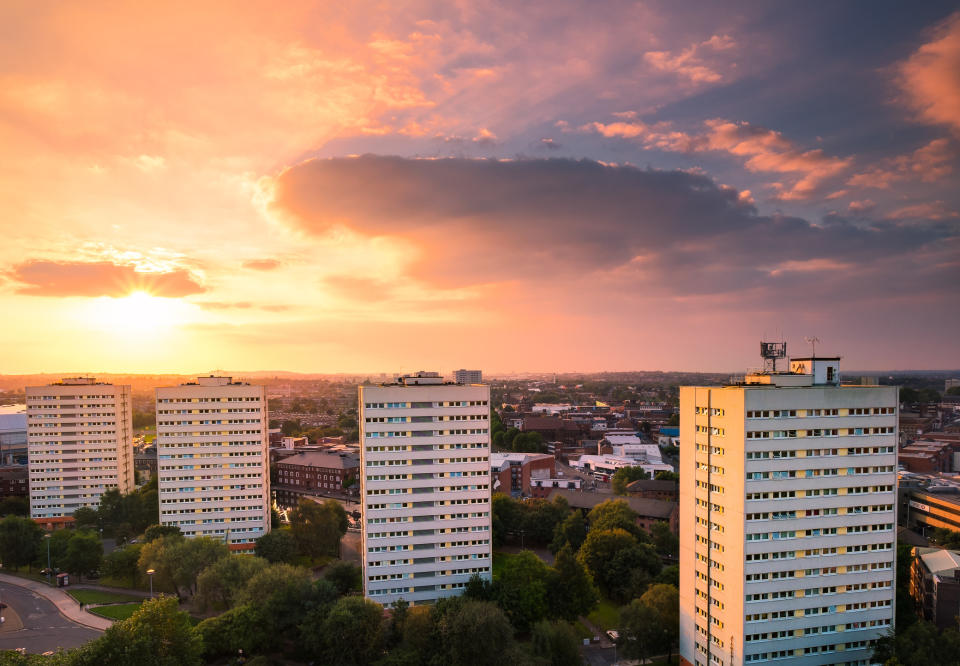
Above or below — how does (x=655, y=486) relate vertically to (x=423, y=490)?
below

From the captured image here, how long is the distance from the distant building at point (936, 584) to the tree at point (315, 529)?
80.8 m

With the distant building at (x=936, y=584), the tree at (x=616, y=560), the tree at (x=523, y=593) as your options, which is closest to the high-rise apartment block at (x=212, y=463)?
the tree at (x=523, y=593)

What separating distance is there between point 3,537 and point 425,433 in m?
74.0

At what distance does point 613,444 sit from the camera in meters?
184

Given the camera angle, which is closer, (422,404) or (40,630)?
(40,630)

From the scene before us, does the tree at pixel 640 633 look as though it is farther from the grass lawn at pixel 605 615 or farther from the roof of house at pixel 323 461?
the roof of house at pixel 323 461

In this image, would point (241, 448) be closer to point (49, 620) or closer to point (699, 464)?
point (49, 620)

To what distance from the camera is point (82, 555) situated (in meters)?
82.4

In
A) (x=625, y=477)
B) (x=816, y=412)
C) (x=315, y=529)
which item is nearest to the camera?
(x=816, y=412)

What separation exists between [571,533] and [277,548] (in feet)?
152

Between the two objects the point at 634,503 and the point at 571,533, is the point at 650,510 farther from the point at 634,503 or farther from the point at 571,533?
the point at 571,533

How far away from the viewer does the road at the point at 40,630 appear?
6225 cm

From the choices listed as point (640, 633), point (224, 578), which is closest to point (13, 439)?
point (224, 578)

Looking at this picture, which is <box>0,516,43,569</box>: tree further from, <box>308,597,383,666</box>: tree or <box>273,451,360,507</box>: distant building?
<box>308,597,383,666</box>: tree
